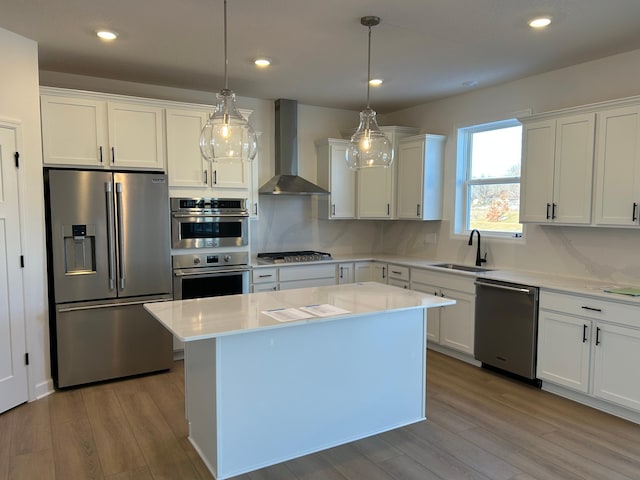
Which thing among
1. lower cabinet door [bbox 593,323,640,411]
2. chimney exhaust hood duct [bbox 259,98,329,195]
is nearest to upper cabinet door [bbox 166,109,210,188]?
chimney exhaust hood duct [bbox 259,98,329,195]

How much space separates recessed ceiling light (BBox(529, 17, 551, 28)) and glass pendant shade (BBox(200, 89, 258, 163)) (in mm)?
1971

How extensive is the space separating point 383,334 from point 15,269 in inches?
106

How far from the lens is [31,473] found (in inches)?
97.7

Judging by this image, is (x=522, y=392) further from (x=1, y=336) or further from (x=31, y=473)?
(x=1, y=336)

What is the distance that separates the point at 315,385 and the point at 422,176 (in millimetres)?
3031

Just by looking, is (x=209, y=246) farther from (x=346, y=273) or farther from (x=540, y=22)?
(x=540, y=22)

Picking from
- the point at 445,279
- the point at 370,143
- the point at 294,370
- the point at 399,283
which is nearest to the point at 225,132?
the point at 370,143

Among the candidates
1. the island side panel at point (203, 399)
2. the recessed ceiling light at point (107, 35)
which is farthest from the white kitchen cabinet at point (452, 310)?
the recessed ceiling light at point (107, 35)

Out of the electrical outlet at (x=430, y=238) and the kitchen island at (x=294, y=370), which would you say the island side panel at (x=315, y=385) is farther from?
the electrical outlet at (x=430, y=238)

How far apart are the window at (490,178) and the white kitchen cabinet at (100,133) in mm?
3179

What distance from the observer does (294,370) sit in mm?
2602

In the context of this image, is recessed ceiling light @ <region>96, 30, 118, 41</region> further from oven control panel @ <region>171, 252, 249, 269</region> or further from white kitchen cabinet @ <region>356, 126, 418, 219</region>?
white kitchen cabinet @ <region>356, 126, 418, 219</region>

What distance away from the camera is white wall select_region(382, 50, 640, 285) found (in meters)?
3.56

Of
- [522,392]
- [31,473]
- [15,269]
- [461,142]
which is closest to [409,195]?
[461,142]
